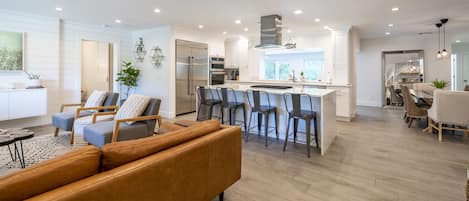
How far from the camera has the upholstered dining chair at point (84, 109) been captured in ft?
13.5

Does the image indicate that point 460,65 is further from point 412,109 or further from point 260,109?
point 260,109

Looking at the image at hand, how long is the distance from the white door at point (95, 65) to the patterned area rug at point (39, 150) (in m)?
4.04

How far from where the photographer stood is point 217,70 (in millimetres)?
8203

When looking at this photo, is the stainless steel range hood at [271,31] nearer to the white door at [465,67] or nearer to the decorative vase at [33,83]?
the decorative vase at [33,83]

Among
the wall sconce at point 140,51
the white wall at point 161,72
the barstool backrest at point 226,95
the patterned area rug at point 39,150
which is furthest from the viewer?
the wall sconce at point 140,51

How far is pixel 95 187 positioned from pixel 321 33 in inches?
293

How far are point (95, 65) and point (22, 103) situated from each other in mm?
3700

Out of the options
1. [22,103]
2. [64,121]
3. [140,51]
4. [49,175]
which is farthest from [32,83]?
[49,175]

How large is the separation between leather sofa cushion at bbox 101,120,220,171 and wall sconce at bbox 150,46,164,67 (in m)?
5.39

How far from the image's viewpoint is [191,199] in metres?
1.76

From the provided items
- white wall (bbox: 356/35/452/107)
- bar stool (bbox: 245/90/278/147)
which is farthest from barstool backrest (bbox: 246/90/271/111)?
white wall (bbox: 356/35/452/107)

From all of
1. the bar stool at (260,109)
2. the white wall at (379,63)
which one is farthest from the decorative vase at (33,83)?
the white wall at (379,63)

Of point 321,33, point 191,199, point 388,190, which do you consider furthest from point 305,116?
point 321,33

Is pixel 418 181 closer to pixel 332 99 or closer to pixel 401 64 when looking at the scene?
pixel 332 99
